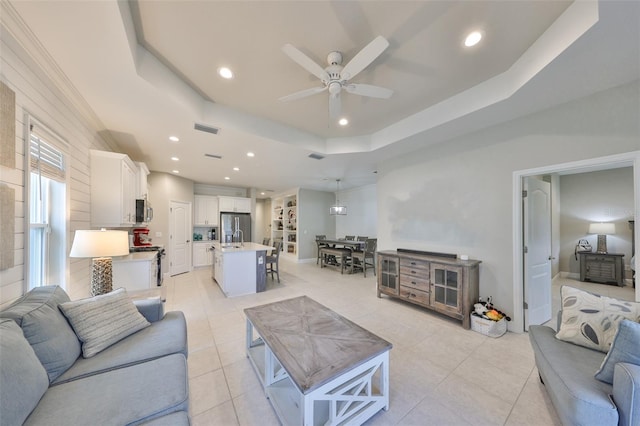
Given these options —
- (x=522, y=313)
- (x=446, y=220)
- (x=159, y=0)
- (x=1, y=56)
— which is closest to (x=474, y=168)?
(x=446, y=220)

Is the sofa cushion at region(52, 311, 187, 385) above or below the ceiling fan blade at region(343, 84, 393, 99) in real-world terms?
below

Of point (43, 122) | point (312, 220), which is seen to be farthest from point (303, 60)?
point (312, 220)

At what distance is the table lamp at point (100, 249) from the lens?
2.29 m

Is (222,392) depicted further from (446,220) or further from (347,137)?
(347,137)

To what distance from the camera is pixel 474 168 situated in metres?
3.37

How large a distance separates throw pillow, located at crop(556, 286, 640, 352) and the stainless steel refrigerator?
284 inches

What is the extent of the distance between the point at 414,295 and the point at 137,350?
3.54 m

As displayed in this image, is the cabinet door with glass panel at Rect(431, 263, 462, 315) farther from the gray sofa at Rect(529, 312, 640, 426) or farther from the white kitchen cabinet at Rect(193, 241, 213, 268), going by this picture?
the white kitchen cabinet at Rect(193, 241, 213, 268)

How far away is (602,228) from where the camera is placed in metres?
4.84

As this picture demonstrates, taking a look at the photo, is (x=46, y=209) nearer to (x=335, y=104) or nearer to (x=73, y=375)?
(x=73, y=375)

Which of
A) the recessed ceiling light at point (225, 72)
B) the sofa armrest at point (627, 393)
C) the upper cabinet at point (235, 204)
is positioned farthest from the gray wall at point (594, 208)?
the upper cabinet at point (235, 204)

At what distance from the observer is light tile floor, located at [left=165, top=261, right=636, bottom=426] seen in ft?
5.56

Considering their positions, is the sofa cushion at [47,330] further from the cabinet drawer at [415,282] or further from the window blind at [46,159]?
the cabinet drawer at [415,282]

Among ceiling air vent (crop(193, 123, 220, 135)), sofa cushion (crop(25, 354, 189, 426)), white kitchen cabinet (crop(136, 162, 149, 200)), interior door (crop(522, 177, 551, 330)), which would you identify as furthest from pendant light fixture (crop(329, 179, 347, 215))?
sofa cushion (crop(25, 354, 189, 426))
